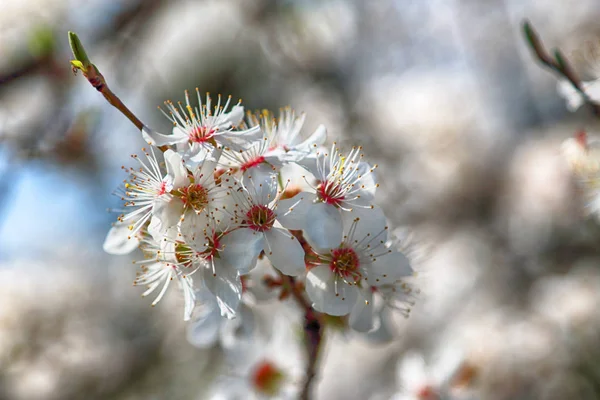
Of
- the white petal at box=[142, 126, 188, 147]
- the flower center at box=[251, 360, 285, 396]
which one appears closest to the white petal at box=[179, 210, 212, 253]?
the white petal at box=[142, 126, 188, 147]

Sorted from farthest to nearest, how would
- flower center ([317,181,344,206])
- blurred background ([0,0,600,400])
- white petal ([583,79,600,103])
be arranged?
blurred background ([0,0,600,400]) < white petal ([583,79,600,103]) < flower center ([317,181,344,206])

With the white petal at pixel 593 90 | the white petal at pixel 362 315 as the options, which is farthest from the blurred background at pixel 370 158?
the white petal at pixel 362 315

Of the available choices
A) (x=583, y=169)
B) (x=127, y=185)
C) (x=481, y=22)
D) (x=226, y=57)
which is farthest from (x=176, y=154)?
(x=481, y=22)

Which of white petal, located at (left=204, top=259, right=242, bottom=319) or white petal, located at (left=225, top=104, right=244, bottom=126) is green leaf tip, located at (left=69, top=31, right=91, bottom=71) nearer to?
white petal, located at (left=225, top=104, right=244, bottom=126)

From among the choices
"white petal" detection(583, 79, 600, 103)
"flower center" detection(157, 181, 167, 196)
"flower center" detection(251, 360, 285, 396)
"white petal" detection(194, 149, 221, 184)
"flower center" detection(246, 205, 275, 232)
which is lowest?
"flower center" detection(251, 360, 285, 396)

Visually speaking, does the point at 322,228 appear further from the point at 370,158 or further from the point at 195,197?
the point at 370,158

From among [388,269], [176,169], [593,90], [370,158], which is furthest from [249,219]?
[370,158]

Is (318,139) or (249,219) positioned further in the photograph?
(318,139)

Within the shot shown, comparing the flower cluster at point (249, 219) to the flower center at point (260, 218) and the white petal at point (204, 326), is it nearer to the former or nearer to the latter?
the flower center at point (260, 218)
